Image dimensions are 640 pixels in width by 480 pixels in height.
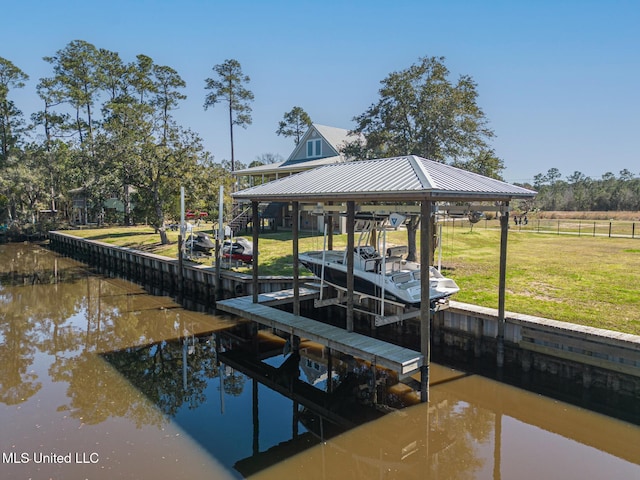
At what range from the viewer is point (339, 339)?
28.8ft

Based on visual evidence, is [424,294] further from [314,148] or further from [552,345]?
[314,148]

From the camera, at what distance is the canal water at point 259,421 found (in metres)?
6.44

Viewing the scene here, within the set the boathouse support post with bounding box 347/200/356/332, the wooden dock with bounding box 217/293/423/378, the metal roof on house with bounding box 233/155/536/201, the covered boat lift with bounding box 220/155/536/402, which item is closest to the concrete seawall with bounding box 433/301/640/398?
the covered boat lift with bounding box 220/155/536/402

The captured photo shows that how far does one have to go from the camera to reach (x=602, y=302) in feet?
35.1

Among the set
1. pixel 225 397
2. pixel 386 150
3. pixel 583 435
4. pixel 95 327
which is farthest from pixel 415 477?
pixel 386 150

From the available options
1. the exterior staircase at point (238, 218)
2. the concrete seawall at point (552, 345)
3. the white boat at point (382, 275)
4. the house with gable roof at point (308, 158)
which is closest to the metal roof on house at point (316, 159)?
the house with gable roof at point (308, 158)

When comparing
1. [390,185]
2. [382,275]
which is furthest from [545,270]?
[390,185]

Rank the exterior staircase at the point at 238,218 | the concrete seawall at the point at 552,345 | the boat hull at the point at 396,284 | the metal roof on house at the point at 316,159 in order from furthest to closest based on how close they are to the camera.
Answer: the metal roof on house at the point at 316,159, the exterior staircase at the point at 238,218, the boat hull at the point at 396,284, the concrete seawall at the point at 552,345

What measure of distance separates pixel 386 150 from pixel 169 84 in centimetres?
3251

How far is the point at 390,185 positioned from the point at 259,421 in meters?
4.88

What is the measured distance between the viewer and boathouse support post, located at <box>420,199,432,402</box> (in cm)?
751

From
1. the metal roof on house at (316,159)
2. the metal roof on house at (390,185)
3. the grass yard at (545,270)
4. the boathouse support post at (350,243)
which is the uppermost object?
the metal roof on house at (316,159)

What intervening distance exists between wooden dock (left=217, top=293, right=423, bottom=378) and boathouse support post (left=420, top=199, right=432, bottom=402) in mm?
223

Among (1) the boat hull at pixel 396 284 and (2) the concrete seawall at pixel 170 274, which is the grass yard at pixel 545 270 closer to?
(2) the concrete seawall at pixel 170 274
